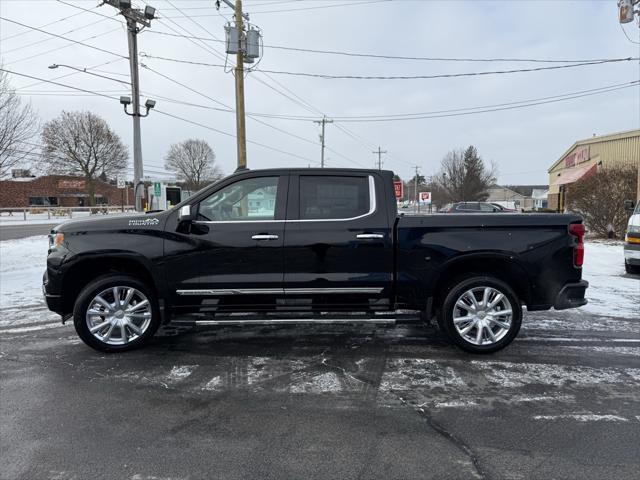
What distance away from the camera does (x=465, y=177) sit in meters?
62.0

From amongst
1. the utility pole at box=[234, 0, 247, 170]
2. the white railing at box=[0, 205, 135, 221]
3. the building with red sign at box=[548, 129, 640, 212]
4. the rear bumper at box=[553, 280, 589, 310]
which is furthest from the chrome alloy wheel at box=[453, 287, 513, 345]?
the white railing at box=[0, 205, 135, 221]

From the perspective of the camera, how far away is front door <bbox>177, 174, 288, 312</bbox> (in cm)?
460

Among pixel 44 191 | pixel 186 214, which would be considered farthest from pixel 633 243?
pixel 44 191

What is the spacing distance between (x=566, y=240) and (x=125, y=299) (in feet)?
15.6

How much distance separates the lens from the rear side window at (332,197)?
470 centimetres

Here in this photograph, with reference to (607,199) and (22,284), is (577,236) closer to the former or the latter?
(22,284)

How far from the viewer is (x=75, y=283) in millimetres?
4844

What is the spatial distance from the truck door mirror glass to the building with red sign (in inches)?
783

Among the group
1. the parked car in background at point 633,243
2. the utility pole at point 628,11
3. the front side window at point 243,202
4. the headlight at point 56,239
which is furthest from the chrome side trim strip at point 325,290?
the utility pole at point 628,11

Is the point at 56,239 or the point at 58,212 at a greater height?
the point at 58,212

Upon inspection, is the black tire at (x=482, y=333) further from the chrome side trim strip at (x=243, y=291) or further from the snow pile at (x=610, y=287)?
the snow pile at (x=610, y=287)

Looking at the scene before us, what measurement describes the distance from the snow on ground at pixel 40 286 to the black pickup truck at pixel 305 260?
7.67 feet

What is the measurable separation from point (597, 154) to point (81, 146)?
47.1 metres

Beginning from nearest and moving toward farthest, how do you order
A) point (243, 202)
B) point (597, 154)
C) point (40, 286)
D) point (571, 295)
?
point (571, 295) → point (243, 202) → point (40, 286) → point (597, 154)
